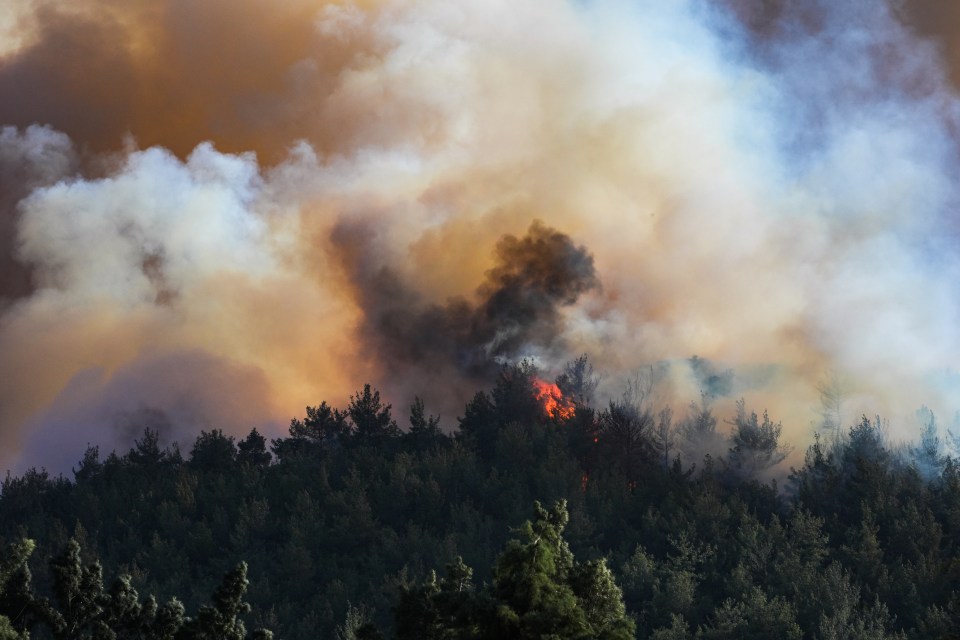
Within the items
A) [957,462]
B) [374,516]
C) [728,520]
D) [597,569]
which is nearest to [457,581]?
[597,569]

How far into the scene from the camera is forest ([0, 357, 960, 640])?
129m

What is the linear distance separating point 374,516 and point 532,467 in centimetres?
1839

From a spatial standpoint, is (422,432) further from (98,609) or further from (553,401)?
(98,609)

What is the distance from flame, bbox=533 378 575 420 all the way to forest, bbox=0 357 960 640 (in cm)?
31

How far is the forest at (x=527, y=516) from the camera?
129 m

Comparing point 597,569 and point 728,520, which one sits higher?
point 728,520

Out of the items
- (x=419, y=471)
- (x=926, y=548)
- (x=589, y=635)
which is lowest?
(x=589, y=635)

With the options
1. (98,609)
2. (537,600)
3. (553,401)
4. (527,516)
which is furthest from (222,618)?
(553,401)

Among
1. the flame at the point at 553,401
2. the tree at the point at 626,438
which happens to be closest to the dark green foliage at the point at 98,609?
the tree at the point at 626,438

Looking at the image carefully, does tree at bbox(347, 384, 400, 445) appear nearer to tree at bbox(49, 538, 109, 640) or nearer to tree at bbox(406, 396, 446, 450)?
tree at bbox(406, 396, 446, 450)

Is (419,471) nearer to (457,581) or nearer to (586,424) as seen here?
(586,424)

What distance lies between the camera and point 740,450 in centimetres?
16762

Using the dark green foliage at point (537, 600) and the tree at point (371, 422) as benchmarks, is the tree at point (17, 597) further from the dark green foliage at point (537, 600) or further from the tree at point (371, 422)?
the tree at point (371, 422)

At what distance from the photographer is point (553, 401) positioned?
186500 millimetres
